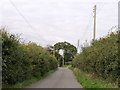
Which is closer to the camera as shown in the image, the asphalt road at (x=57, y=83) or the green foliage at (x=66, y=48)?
the asphalt road at (x=57, y=83)

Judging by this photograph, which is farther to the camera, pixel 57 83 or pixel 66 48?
pixel 66 48

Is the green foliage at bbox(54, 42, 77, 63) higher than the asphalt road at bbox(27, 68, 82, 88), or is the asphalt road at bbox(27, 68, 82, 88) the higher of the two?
the green foliage at bbox(54, 42, 77, 63)

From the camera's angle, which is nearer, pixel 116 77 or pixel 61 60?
pixel 116 77

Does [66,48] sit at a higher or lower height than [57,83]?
higher

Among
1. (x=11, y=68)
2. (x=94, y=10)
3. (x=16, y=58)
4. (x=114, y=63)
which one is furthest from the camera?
(x=94, y=10)

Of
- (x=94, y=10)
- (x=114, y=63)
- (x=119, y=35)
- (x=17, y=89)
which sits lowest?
(x=17, y=89)

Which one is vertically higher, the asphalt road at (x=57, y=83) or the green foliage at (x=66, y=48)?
the green foliage at (x=66, y=48)

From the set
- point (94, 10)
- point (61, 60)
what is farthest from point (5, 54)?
point (61, 60)

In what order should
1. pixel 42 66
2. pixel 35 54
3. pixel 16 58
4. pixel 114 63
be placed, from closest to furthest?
pixel 114 63
pixel 16 58
pixel 35 54
pixel 42 66

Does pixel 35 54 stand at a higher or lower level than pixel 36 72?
higher

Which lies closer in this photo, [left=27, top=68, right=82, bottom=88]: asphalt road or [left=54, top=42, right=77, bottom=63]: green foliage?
[left=27, top=68, right=82, bottom=88]: asphalt road

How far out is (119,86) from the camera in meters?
11.1

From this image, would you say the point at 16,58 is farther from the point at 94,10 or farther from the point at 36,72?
the point at 94,10

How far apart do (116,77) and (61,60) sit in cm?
9872
